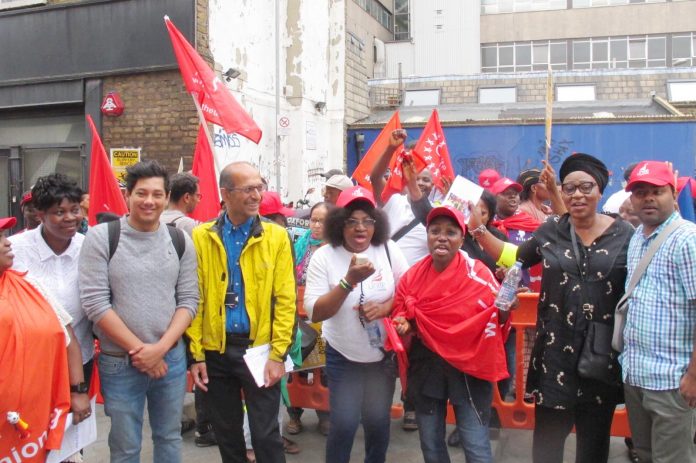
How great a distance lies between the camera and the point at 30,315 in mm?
2711

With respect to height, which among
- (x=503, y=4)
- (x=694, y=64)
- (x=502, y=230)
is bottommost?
(x=502, y=230)

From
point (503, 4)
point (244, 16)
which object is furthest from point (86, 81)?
point (503, 4)

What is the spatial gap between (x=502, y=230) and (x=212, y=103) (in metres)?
3.11

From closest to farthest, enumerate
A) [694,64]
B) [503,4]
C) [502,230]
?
1. [502,230]
2. [694,64]
3. [503,4]

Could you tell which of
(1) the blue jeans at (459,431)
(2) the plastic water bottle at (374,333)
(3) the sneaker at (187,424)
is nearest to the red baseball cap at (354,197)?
(2) the plastic water bottle at (374,333)

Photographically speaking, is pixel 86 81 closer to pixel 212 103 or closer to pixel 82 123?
pixel 82 123

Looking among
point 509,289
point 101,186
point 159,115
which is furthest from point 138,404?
point 159,115

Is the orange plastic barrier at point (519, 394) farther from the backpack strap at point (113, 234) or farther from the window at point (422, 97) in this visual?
the window at point (422, 97)

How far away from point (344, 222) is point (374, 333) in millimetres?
649

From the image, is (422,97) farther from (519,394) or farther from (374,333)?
(374,333)

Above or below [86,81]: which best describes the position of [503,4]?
above

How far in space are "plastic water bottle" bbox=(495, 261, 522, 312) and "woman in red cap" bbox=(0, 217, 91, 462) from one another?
7.17 feet

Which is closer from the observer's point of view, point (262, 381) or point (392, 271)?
point (262, 381)

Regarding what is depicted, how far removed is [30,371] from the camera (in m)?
2.66
